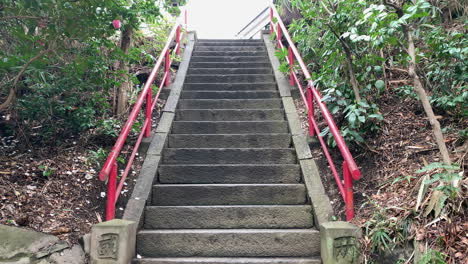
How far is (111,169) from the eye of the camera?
2715mm

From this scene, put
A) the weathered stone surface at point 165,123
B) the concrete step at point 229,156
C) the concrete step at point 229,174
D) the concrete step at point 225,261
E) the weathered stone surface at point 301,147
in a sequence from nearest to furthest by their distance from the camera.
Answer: the concrete step at point 225,261, the concrete step at point 229,174, the weathered stone surface at point 301,147, the concrete step at point 229,156, the weathered stone surface at point 165,123

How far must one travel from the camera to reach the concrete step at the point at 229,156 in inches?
149

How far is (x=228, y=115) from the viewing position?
466cm

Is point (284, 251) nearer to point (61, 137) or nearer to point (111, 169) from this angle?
point (111, 169)

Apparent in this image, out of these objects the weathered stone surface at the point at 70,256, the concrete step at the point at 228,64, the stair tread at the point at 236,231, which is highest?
the concrete step at the point at 228,64

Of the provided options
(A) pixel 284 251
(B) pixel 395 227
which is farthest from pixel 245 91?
(B) pixel 395 227

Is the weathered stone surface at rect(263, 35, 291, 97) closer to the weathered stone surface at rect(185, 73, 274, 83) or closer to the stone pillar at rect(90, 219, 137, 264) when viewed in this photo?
the weathered stone surface at rect(185, 73, 274, 83)

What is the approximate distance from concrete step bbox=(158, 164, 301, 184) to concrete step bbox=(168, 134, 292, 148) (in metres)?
0.52

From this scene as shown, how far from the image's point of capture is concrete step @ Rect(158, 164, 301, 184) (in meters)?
3.52

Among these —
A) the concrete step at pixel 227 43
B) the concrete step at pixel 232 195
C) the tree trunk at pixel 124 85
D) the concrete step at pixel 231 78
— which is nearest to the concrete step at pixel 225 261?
the concrete step at pixel 232 195

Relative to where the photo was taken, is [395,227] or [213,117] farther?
[213,117]

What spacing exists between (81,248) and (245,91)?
3.26 meters

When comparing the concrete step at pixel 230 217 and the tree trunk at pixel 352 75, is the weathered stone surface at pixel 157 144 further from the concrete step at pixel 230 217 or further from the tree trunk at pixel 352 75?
the tree trunk at pixel 352 75

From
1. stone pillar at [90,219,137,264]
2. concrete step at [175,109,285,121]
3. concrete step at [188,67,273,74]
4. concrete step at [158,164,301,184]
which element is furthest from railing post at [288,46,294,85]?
stone pillar at [90,219,137,264]
